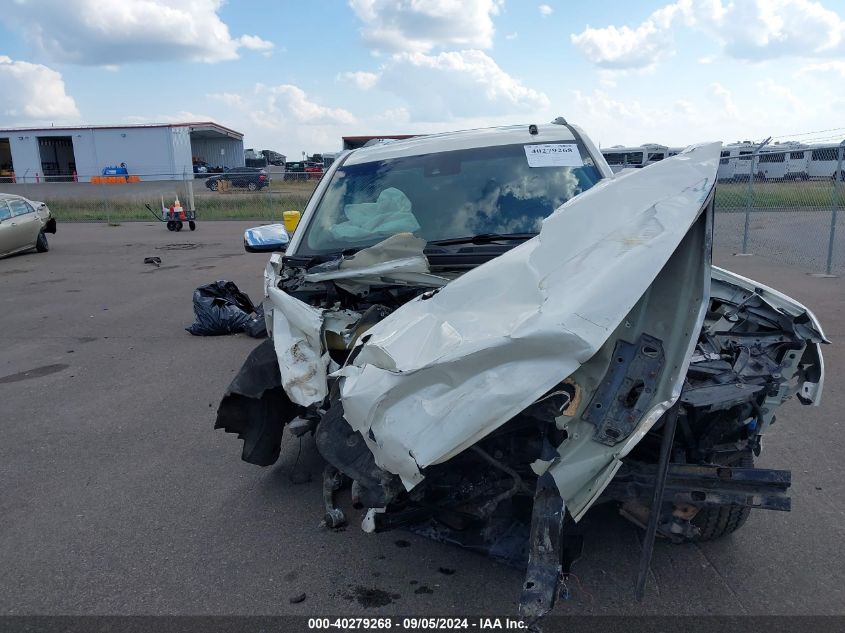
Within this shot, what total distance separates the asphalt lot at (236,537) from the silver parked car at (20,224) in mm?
10207

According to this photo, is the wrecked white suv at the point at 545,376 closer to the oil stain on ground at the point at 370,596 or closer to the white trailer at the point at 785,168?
the oil stain on ground at the point at 370,596

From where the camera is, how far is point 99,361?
7047 millimetres

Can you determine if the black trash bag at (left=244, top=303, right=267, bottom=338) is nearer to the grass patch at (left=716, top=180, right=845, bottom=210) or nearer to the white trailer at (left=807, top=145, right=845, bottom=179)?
the grass patch at (left=716, top=180, right=845, bottom=210)

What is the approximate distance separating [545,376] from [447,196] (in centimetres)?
230

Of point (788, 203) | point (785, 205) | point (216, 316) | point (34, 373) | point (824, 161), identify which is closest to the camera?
point (34, 373)

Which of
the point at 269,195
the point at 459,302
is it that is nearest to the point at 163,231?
the point at 269,195

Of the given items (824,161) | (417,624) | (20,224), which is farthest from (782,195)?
(20,224)

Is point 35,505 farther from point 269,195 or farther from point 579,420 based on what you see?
point 269,195

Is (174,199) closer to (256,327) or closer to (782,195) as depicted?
(256,327)

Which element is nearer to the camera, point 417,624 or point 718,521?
point 417,624

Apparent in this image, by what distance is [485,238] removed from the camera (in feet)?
12.7

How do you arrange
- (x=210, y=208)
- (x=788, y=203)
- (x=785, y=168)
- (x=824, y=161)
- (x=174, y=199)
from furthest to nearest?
(x=210, y=208) < (x=174, y=199) < (x=788, y=203) < (x=785, y=168) < (x=824, y=161)

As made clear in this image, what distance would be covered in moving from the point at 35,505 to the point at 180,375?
257 cm

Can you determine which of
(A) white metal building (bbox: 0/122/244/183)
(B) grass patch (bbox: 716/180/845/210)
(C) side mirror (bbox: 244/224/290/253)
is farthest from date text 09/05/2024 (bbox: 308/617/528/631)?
(A) white metal building (bbox: 0/122/244/183)
